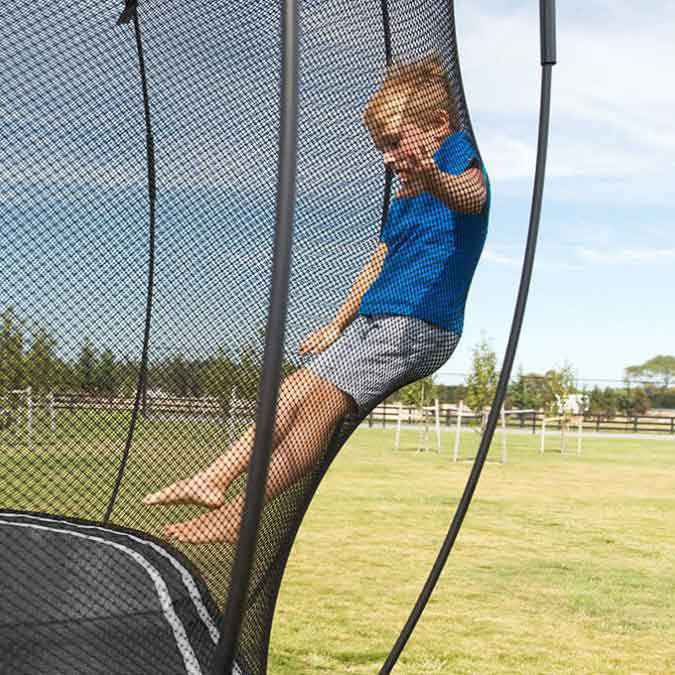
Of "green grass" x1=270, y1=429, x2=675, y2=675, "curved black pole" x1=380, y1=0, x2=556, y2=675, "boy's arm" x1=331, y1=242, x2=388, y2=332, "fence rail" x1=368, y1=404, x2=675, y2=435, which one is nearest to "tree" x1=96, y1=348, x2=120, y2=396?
"boy's arm" x1=331, y1=242, x2=388, y2=332

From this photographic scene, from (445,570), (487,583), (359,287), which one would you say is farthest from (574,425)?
(359,287)

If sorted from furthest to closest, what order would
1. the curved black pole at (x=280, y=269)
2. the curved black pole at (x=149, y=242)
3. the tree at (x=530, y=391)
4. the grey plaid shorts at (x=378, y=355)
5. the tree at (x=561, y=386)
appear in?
the tree at (x=530, y=391)
the tree at (x=561, y=386)
the grey plaid shorts at (x=378, y=355)
the curved black pole at (x=149, y=242)
the curved black pole at (x=280, y=269)

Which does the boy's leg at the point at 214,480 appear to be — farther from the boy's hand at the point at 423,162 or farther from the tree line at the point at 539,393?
the tree line at the point at 539,393

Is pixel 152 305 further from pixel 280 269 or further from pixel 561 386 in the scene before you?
pixel 561 386

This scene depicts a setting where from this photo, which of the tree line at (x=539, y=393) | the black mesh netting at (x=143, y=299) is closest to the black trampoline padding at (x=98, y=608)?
the black mesh netting at (x=143, y=299)

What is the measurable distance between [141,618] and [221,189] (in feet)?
2.42

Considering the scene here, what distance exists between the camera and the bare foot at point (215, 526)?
5.39ft

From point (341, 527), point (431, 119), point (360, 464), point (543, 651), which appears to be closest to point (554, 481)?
point (360, 464)

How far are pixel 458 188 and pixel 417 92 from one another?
0.21 meters

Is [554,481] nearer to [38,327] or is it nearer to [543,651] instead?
[543,651]

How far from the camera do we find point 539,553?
6797 mm

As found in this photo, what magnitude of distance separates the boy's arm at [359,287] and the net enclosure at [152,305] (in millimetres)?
11

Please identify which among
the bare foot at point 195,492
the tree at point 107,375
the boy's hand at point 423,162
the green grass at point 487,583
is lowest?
the green grass at point 487,583

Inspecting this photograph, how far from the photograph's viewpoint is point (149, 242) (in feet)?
5.54
